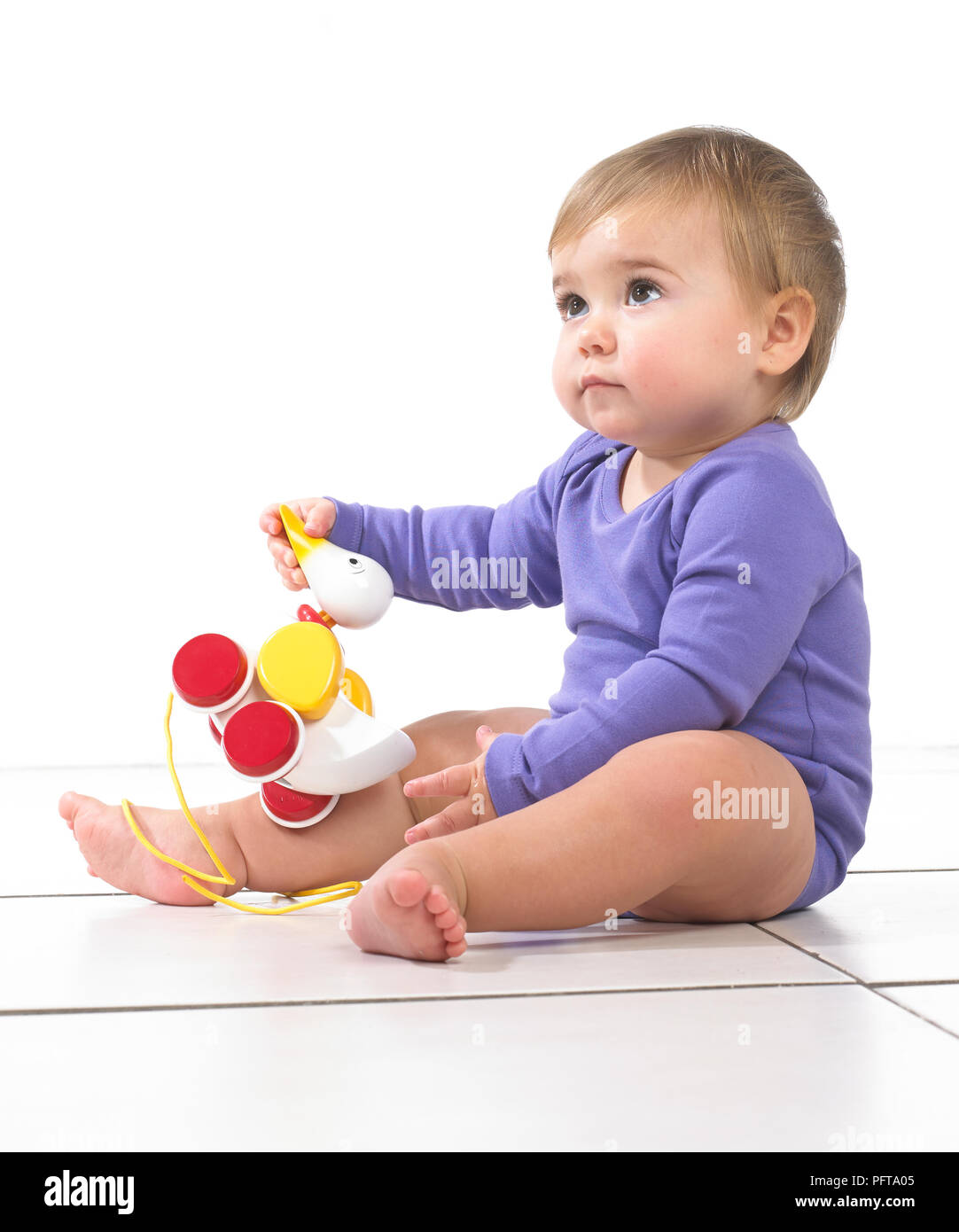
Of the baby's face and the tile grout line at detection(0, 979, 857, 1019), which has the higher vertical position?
the baby's face

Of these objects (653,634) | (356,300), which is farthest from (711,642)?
(356,300)

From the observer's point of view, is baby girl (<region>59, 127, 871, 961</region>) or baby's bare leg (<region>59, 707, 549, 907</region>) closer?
baby girl (<region>59, 127, 871, 961</region>)

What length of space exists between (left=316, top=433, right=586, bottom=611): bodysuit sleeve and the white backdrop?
0.93 metres

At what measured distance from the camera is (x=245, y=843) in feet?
3.21

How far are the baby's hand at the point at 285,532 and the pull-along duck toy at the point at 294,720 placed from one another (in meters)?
0.05

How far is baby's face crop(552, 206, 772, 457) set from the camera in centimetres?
90

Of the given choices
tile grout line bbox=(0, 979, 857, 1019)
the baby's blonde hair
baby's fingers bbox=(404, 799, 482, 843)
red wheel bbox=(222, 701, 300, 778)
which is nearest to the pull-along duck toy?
red wheel bbox=(222, 701, 300, 778)

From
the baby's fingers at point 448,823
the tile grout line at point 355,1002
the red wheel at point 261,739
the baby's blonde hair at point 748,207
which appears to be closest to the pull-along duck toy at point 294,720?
the red wheel at point 261,739

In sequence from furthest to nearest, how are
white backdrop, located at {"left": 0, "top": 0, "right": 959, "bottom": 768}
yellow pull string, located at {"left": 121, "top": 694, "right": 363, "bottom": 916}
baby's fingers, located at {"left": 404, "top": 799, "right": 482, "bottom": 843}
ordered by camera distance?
white backdrop, located at {"left": 0, "top": 0, "right": 959, "bottom": 768}
yellow pull string, located at {"left": 121, "top": 694, "right": 363, "bottom": 916}
baby's fingers, located at {"left": 404, "top": 799, "right": 482, "bottom": 843}

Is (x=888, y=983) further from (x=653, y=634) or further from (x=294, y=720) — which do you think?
(x=294, y=720)

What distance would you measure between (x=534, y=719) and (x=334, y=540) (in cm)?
22

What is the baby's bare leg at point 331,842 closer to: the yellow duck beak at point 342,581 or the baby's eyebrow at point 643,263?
the yellow duck beak at point 342,581

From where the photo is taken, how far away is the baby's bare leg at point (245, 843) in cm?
96

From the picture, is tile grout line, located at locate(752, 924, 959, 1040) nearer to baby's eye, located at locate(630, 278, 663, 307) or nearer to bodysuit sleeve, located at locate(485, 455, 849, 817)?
bodysuit sleeve, located at locate(485, 455, 849, 817)
